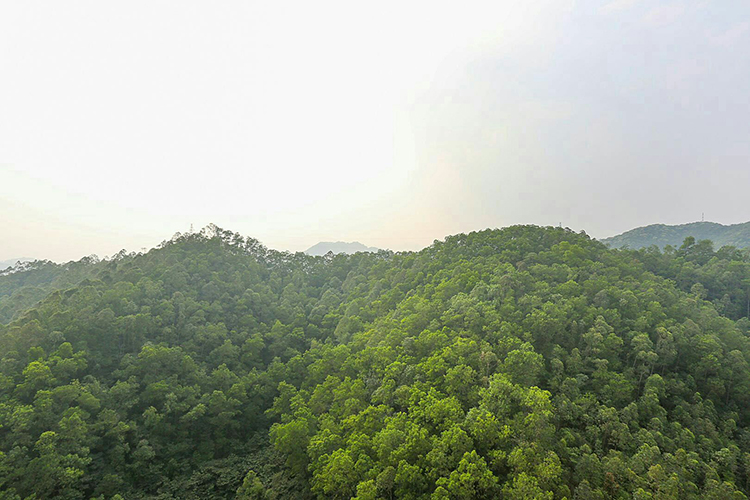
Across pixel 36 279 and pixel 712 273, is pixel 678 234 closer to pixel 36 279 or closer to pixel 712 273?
pixel 712 273

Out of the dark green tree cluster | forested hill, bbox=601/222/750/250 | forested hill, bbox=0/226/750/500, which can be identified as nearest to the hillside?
forested hill, bbox=0/226/750/500

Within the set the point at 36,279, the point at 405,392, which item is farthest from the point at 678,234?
the point at 36,279

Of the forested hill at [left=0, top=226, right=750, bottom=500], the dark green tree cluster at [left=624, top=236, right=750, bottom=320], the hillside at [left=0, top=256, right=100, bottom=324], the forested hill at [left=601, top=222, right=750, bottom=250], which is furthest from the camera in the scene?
the forested hill at [left=601, top=222, right=750, bottom=250]

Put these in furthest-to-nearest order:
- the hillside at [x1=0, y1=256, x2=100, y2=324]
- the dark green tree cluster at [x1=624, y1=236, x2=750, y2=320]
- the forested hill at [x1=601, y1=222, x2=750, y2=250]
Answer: the forested hill at [x1=601, y1=222, x2=750, y2=250] → the hillside at [x1=0, y1=256, x2=100, y2=324] → the dark green tree cluster at [x1=624, y1=236, x2=750, y2=320]

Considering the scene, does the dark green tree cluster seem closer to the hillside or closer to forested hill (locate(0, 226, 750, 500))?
forested hill (locate(0, 226, 750, 500))

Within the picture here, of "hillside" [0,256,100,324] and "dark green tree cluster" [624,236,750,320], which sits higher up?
"dark green tree cluster" [624,236,750,320]

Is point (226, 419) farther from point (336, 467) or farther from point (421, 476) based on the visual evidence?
point (421, 476)
